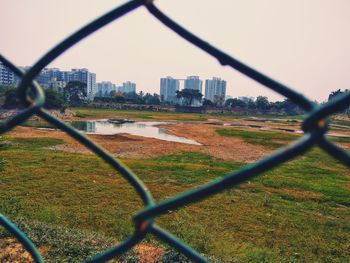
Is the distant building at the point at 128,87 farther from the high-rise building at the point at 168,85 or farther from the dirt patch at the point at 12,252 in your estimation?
the dirt patch at the point at 12,252

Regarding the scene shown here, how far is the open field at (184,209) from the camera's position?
19.2 feet

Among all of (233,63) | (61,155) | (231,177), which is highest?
(233,63)

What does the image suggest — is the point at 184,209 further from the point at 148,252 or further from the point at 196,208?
the point at 148,252

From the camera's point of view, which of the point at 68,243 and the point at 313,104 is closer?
the point at 313,104

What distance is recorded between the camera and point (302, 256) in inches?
250

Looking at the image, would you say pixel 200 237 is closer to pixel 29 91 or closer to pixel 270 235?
pixel 270 235

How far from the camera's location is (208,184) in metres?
0.44

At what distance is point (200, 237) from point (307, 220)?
337 cm

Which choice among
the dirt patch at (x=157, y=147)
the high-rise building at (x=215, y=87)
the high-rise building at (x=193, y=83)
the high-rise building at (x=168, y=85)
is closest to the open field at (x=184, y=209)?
the dirt patch at (x=157, y=147)

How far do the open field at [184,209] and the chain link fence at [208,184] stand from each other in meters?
4.60

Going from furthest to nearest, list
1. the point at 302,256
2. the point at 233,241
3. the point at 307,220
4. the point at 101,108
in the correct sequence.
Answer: the point at 101,108 < the point at 307,220 < the point at 233,241 < the point at 302,256

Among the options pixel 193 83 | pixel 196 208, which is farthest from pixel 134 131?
pixel 193 83

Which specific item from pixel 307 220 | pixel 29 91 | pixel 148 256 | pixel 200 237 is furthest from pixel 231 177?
pixel 307 220

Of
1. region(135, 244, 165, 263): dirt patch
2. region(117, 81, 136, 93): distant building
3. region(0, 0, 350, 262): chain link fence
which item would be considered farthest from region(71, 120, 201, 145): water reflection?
region(117, 81, 136, 93): distant building
